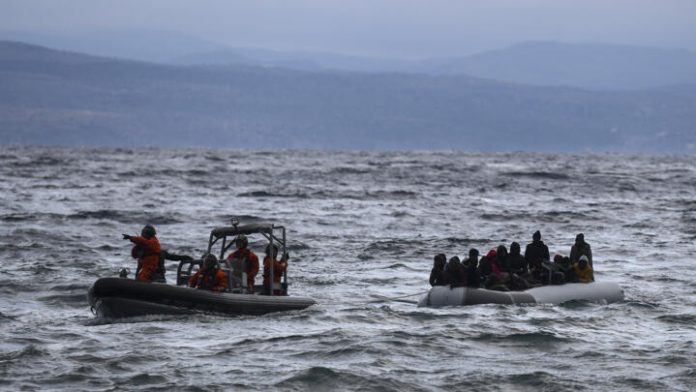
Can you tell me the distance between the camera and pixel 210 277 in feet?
73.8

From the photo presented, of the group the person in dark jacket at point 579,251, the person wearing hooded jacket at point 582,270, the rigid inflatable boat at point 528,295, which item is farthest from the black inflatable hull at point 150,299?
the person in dark jacket at point 579,251

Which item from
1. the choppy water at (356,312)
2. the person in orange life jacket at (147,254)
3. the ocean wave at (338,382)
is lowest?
the ocean wave at (338,382)

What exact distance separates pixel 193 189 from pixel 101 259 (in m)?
36.5

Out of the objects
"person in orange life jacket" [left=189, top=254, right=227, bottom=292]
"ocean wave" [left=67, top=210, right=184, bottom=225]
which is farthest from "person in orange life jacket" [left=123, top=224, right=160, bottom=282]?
"ocean wave" [left=67, top=210, right=184, bottom=225]

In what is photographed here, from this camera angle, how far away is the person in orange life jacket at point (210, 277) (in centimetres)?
2231

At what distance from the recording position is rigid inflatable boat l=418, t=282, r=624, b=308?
80.9ft

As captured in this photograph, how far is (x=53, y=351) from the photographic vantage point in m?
19.9

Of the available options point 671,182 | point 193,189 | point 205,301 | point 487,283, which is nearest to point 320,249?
point 487,283

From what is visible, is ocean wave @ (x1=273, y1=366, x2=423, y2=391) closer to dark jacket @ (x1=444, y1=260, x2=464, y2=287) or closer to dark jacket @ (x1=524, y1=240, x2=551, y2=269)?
dark jacket @ (x1=444, y1=260, x2=464, y2=287)

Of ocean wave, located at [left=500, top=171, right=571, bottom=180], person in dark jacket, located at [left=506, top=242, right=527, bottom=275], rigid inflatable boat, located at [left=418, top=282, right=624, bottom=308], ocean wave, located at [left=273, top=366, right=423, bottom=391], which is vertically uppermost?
person in dark jacket, located at [left=506, top=242, right=527, bottom=275]

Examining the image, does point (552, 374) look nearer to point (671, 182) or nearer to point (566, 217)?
point (566, 217)

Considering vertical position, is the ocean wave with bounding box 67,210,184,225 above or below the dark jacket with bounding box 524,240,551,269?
below

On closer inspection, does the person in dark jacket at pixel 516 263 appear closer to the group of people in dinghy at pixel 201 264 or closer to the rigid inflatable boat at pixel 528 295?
the rigid inflatable boat at pixel 528 295

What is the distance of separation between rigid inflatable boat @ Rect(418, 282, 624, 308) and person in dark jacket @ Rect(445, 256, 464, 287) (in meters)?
0.19
